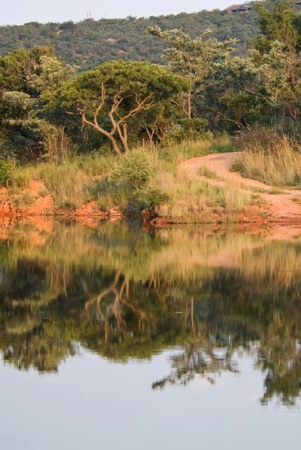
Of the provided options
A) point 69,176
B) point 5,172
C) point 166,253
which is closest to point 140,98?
point 69,176

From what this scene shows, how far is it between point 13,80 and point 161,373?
1085 inches

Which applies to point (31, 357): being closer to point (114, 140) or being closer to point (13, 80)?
point (114, 140)

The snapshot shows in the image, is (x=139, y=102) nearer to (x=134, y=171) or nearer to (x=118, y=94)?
(x=118, y=94)

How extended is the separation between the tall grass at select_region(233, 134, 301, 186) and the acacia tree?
3.56m

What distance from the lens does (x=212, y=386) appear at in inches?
416

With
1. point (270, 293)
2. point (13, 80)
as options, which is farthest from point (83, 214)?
point (270, 293)

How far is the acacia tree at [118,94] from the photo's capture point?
1284 inches

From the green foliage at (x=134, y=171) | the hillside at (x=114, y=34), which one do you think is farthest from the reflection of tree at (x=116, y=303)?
the hillside at (x=114, y=34)

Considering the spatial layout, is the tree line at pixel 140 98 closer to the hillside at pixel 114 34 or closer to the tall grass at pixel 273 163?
the tall grass at pixel 273 163

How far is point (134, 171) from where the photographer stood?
29.8 m

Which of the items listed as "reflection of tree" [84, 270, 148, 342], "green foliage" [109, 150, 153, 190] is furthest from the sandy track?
"reflection of tree" [84, 270, 148, 342]

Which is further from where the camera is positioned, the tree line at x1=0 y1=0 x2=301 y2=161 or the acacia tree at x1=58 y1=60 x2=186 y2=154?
the tree line at x1=0 y1=0 x2=301 y2=161

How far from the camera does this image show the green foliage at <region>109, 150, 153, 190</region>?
1173 inches

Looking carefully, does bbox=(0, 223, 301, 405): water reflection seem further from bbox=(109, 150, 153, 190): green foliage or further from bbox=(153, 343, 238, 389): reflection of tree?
bbox=(109, 150, 153, 190): green foliage
